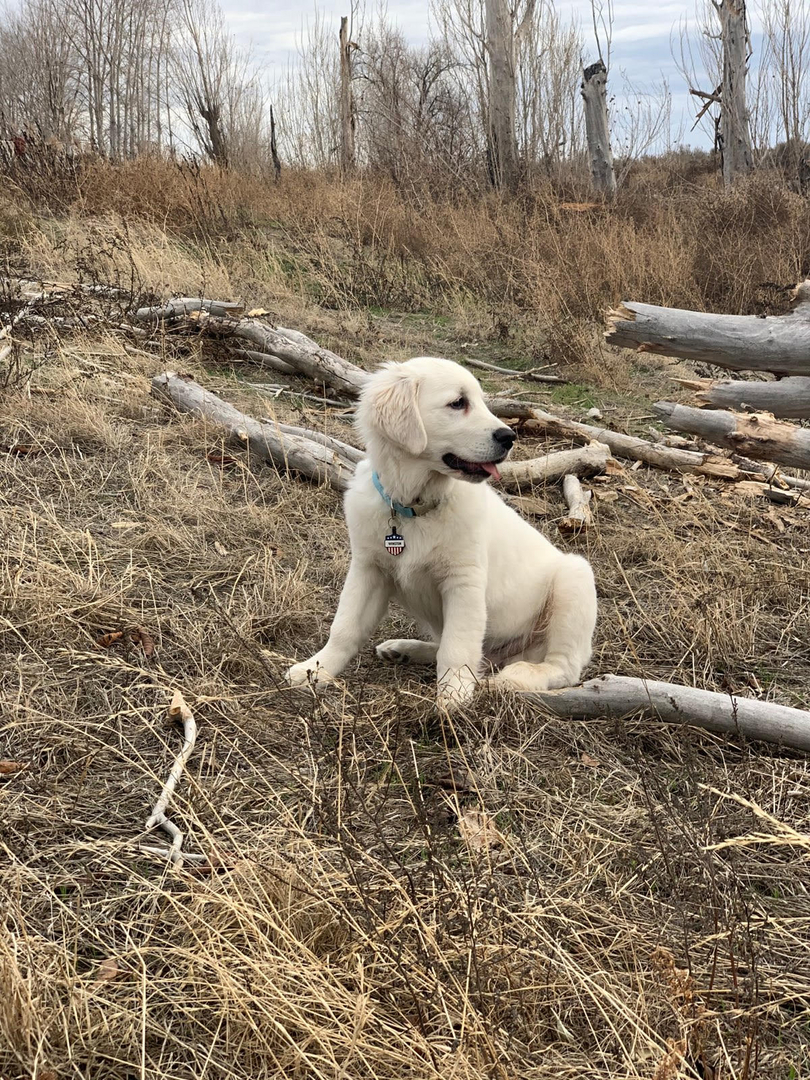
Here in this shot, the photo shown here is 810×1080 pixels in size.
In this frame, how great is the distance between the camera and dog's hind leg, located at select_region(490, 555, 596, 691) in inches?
121

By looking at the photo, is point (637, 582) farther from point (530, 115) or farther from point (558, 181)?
point (530, 115)

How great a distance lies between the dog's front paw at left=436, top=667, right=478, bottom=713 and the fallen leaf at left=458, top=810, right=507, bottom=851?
1.69 ft

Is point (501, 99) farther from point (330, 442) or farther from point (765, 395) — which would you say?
point (765, 395)

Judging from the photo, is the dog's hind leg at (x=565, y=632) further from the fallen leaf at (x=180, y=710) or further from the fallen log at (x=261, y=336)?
the fallen log at (x=261, y=336)

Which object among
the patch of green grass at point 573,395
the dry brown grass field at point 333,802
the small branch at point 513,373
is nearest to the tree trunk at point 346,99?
the small branch at point 513,373

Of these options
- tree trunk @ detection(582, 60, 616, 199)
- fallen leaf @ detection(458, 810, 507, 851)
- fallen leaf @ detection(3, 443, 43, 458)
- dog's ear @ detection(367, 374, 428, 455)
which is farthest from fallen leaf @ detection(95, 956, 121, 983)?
tree trunk @ detection(582, 60, 616, 199)

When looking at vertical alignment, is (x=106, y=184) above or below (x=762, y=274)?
above

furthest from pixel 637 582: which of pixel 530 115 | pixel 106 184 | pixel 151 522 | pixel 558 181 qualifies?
pixel 530 115

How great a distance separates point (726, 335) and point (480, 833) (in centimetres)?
236

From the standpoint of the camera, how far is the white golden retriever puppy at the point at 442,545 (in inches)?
114

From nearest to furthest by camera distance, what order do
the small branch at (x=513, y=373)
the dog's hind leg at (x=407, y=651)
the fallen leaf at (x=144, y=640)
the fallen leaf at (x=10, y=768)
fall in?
the fallen leaf at (x=10, y=768) < the fallen leaf at (x=144, y=640) < the dog's hind leg at (x=407, y=651) < the small branch at (x=513, y=373)

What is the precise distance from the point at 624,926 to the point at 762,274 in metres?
8.21

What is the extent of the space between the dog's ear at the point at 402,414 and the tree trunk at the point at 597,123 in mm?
12654

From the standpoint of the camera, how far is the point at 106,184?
9.77 meters
